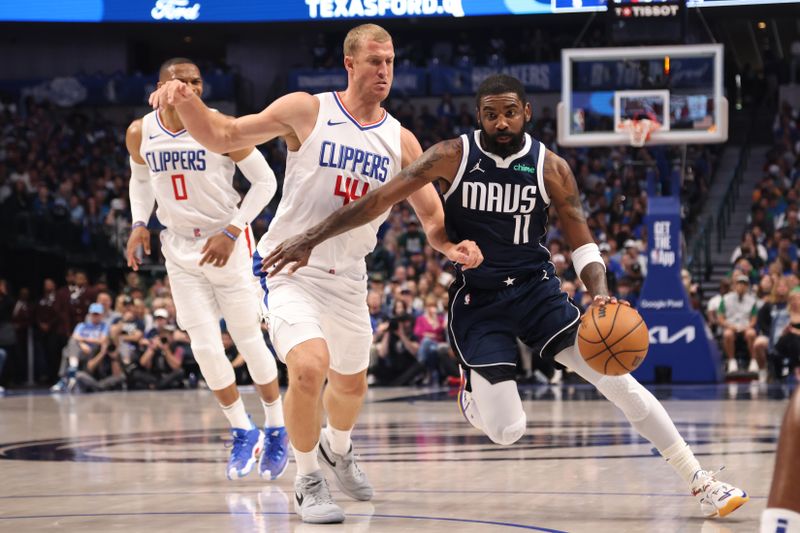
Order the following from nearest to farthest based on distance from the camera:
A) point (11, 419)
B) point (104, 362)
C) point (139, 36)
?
1. point (11, 419)
2. point (104, 362)
3. point (139, 36)

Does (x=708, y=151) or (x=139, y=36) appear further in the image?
(x=139, y=36)

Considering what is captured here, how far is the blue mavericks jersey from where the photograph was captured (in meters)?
5.64

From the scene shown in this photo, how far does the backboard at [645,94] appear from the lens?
49.0ft

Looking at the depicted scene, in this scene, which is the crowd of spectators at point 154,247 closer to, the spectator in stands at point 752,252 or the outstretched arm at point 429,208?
the spectator in stands at point 752,252

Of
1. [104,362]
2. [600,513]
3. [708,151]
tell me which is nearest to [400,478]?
[600,513]

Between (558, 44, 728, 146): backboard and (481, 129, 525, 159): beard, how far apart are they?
955cm

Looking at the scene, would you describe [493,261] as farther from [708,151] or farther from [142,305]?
[708,151]

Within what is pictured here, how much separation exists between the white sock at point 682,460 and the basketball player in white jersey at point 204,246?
7.83 feet

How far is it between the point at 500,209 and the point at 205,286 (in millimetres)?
2377

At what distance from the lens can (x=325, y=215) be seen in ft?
19.0

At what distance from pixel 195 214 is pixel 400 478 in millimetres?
1934

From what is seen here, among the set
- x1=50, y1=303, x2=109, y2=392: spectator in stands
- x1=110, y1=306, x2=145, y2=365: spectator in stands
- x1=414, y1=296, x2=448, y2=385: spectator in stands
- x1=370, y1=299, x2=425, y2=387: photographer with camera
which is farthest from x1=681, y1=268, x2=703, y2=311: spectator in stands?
x1=50, y1=303, x2=109, y2=392: spectator in stands

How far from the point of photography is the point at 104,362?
1705 centimetres

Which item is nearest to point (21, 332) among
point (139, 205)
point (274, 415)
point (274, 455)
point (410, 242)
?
point (410, 242)
